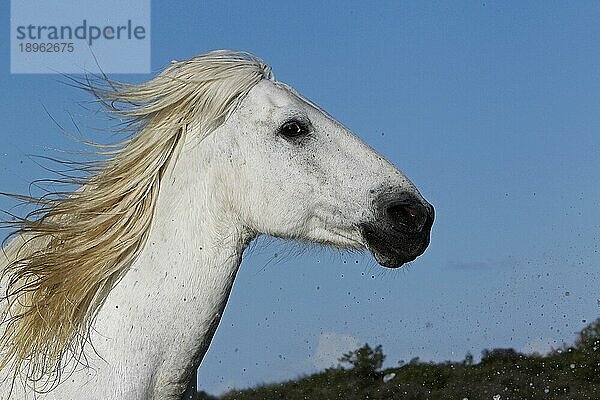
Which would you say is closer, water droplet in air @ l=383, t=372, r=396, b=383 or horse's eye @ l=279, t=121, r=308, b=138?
horse's eye @ l=279, t=121, r=308, b=138

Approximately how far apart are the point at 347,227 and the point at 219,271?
19.5 inches

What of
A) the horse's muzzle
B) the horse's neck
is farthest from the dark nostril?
the horse's neck

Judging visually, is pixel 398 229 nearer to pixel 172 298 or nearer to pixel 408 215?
pixel 408 215

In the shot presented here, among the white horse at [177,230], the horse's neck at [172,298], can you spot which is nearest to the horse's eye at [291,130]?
the white horse at [177,230]

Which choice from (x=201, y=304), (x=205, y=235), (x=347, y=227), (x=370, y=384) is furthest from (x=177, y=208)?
(x=370, y=384)

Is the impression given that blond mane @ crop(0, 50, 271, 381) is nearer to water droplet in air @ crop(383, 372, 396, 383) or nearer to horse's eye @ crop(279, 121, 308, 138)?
horse's eye @ crop(279, 121, 308, 138)

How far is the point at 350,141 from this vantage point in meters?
3.54

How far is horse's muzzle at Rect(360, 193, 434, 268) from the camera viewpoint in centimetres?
344

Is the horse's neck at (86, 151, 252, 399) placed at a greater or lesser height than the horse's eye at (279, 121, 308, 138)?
lesser

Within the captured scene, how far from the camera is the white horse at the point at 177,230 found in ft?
11.1

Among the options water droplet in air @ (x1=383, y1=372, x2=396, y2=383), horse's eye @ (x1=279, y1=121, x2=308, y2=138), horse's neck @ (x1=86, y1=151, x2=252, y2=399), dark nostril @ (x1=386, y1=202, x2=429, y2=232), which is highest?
water droplet in air @ (x1=383, y1=372, x2=396, y2=383)

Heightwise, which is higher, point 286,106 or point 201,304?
point 286,106

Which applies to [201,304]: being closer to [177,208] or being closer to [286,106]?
[177,208]

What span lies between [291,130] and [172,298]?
0.75m
